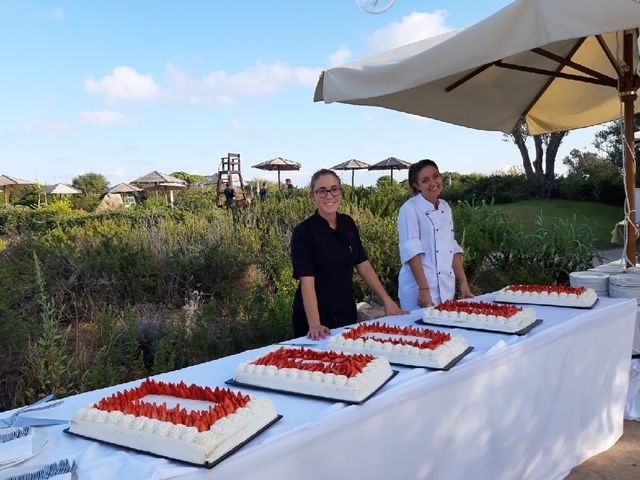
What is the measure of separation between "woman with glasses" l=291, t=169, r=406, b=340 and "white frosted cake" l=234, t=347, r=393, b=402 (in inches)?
23.4

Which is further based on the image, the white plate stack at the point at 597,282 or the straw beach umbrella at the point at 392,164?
the straw beach umbrella at the point at 392,164

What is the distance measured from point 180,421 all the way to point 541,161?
28.2 metres

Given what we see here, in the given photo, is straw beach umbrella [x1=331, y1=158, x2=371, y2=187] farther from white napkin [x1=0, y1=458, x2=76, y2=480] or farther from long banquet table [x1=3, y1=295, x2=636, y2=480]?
white napkin [x1=0, y1=458, x2=76, y2=480]

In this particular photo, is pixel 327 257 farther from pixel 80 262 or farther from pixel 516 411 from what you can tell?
pixel 80 262

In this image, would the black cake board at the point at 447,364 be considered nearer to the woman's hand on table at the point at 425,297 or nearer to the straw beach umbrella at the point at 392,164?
the woman's hand on table at the point at 425,297

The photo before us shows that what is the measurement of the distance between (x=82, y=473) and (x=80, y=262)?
201 inches

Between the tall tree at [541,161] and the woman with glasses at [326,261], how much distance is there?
950 inches

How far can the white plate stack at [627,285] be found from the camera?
351 cm

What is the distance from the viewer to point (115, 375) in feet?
10.8

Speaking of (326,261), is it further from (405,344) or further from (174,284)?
(174,284)

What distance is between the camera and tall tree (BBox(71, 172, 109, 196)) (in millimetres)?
44194

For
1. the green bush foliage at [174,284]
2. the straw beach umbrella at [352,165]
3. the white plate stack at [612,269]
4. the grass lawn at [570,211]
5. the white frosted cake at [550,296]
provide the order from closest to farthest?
the white frosted cake at [550,296] → the green bush foliage at [174,284] → the white plate stack at [612,269] → the grass lawn at [570,211] → the straw beach umbrella at [352,165]

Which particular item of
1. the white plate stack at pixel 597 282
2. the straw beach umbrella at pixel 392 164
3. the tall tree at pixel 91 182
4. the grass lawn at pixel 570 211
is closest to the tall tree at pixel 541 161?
the grass lawn at pixel 570 211

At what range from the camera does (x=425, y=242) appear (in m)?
3.64
